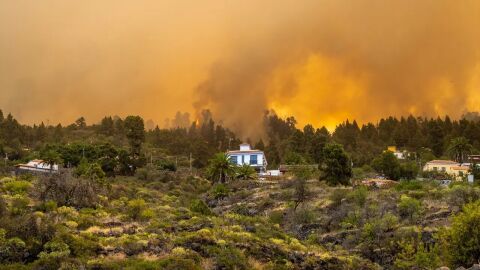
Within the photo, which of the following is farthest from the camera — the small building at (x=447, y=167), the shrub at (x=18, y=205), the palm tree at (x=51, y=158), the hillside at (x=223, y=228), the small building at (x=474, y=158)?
the small building at (x=474, y=158)

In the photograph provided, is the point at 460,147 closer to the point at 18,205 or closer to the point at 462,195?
the point at 462,195

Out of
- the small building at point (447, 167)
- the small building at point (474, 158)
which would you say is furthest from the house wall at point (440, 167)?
the small building at point (474, 158)

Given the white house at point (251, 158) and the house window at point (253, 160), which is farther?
the house window at point (253, 160)

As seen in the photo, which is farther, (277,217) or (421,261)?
(277,217)

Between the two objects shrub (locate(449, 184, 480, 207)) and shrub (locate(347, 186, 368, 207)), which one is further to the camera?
shrub (locate(347, 186, 368, 207))

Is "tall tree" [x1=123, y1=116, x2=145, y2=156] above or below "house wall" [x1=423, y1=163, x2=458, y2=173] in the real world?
above

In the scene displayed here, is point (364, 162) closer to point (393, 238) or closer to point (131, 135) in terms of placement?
point (131, 135)

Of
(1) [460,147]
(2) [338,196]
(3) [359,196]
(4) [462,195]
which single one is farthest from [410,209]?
(1) [460,147]

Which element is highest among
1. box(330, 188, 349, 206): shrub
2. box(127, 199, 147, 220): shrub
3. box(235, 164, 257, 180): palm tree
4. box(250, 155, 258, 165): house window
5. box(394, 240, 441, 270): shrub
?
box(250, 155, 258, 165): house window

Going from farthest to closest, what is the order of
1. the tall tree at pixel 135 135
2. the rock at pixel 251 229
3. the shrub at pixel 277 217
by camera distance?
the tall tree at pixel 135 135
the shrub at pixel 277 217
the rock at pixel 251 229

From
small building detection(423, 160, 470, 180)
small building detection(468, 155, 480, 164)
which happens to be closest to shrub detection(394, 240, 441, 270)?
small building detection(423, 160, 470, 180)

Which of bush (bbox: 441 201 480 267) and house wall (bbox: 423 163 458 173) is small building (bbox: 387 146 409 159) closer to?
house wall (bbox: 423 163 458 173)

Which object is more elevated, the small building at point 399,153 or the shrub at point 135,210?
the small building at point 399,153

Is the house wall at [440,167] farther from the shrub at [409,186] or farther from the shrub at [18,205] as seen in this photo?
the shrub at [18,205]
